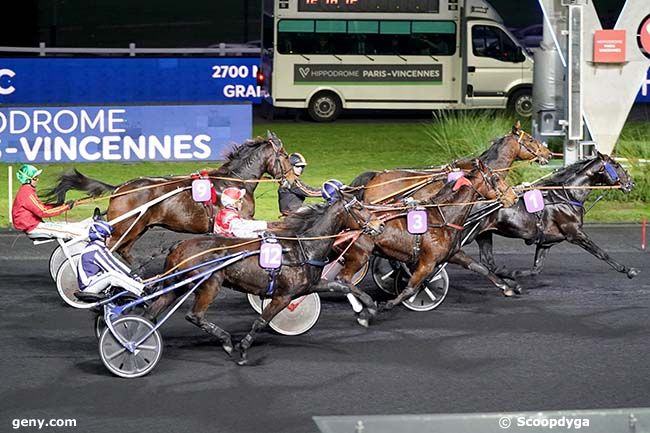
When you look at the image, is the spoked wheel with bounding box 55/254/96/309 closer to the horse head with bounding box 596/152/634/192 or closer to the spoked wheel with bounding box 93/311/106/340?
the spoked wheel with bounding box 93/311/106/340

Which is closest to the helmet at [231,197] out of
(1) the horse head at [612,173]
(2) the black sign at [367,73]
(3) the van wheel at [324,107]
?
(1) the horse head at [612,173]

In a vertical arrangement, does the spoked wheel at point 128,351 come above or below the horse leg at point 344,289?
below

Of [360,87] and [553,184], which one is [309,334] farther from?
[360,87]

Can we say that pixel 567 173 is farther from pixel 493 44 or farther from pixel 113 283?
pixel 493 44

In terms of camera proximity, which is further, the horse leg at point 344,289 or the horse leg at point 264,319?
the horse leg at point 344,289

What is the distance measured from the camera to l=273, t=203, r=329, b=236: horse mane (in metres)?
10.9

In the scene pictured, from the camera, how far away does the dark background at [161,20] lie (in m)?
40.3

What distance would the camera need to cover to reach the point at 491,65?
2709cm

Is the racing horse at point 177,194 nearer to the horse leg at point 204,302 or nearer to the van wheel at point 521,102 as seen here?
the horse leg at point 204,302

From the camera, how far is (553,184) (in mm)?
13859

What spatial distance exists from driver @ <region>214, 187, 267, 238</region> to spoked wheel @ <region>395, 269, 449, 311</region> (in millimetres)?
2199

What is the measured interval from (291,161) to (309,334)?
2.58m

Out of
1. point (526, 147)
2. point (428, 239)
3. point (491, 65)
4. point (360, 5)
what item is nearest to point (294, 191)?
point (428, 239)

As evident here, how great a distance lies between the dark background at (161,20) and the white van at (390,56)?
9334 millimetres
